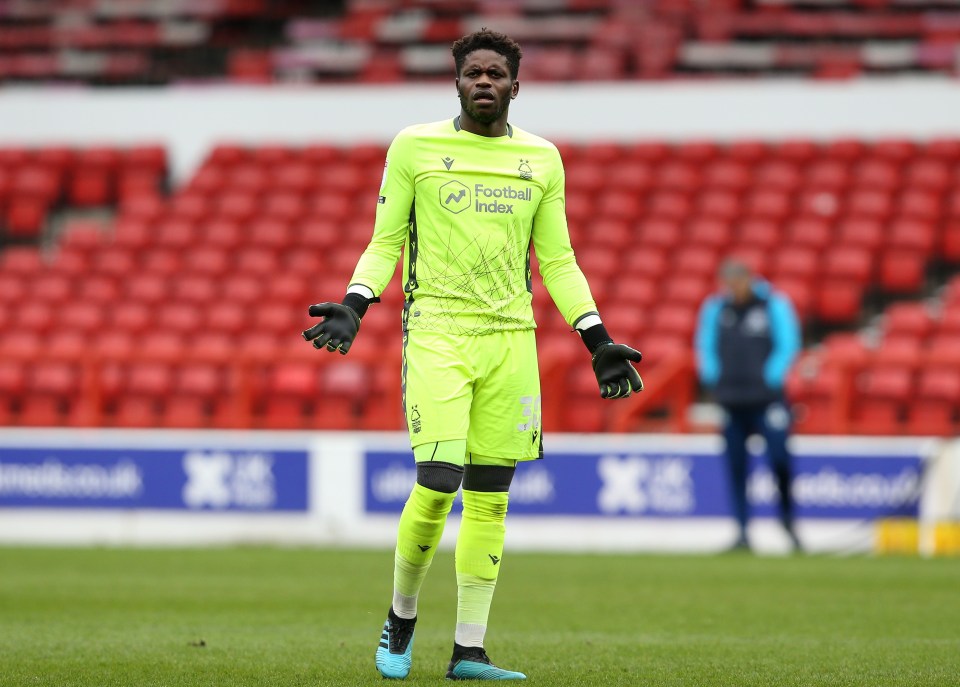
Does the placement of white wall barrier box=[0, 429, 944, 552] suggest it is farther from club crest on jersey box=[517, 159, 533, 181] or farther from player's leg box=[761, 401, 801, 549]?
club crest on jersey box=[517, 159, 533, 181]

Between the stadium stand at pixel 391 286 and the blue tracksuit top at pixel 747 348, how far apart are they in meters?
1.14

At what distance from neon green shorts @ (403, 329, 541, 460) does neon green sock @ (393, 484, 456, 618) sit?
19 cm

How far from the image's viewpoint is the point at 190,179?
19.6 m

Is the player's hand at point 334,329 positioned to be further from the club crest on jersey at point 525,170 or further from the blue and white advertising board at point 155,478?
the blue and white advertising board at point 155,478

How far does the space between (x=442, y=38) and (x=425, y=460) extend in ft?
56.6

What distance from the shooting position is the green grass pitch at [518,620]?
5117 millimetres

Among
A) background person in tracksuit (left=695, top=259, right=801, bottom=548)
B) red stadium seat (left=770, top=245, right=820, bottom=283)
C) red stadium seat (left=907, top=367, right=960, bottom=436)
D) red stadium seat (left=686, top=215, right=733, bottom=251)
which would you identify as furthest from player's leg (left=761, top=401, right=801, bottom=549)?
red stadium seat (left=686, top=215, right=733, bottom=251)

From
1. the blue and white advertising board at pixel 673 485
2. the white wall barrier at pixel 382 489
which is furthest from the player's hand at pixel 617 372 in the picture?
the white wall barrier at pixel 382 489

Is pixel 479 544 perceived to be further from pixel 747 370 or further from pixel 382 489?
pixel 382 489

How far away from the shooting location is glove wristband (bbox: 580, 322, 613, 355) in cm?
517

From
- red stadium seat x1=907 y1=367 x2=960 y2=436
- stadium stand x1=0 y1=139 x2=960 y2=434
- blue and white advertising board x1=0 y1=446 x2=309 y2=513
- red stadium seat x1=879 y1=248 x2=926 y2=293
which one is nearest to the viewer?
blue and white advertising board x1=0 y1=446 x2=309 y2=513

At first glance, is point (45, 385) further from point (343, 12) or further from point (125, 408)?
point (343, 12)

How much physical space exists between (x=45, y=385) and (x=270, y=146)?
5.77 metres

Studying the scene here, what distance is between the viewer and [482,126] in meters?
5.12
